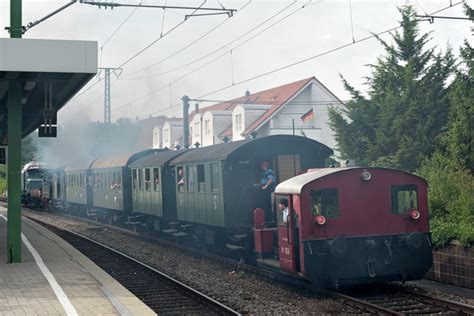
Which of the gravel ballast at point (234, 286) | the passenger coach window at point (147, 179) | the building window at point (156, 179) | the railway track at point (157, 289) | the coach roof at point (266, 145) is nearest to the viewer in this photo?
the gravel ballast at point (234, 286)

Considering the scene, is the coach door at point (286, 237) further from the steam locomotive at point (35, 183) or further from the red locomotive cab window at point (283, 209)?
the steam locomotive at point (35, 183)

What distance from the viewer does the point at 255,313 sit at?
9.91 metres

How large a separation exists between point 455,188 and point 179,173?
7.72 meters

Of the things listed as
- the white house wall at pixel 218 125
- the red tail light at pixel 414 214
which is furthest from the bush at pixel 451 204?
the white house wall at pixel 218 125

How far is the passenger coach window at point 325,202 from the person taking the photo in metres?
10.6

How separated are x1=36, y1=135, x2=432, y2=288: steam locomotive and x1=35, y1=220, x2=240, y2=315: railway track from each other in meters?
1.62

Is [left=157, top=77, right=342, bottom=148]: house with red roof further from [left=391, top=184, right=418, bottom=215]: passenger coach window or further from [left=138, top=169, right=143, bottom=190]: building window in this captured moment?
[left=391, top=184, right=418, bottom=215]: passenger coach window

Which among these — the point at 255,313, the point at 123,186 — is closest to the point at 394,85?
the point at 123,186

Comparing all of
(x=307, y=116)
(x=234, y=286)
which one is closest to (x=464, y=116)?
(x=234, y=286)

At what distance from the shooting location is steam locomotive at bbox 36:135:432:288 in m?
10.6

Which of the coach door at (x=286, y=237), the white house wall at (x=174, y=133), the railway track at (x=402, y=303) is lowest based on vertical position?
the railway track at (x=402, y=303)

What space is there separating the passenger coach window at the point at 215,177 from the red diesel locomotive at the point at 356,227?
408 cm

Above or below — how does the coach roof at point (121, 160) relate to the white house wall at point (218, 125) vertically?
below

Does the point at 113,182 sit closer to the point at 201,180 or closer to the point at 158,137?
the point at 201,180
